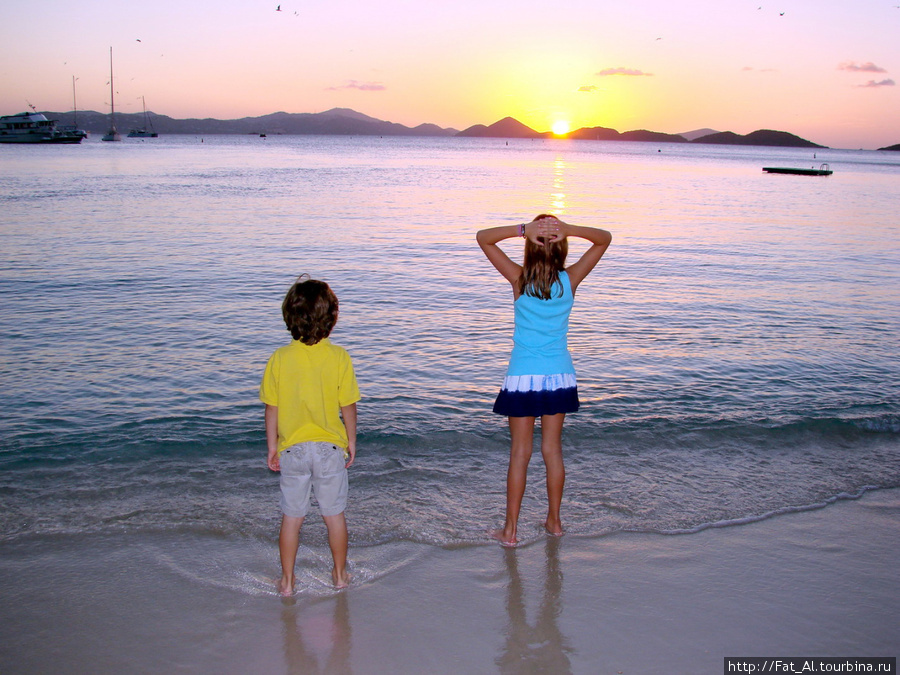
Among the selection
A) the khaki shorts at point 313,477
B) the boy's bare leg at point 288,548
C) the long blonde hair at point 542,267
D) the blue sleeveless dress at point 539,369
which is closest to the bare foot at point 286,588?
the boy's bare leg at point 288,548

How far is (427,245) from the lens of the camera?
64.5 ft

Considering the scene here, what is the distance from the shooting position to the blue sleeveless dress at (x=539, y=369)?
4.15 meters

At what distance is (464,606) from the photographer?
3.76m

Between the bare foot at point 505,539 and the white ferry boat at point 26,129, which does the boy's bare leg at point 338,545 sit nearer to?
the bare foot at point 505,539

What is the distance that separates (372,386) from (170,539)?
3.73m

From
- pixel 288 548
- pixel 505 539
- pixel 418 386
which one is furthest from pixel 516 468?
pixel 418 386

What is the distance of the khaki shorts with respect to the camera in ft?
11.8

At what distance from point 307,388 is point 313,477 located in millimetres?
515

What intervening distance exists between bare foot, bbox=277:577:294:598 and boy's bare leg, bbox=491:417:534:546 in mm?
1402

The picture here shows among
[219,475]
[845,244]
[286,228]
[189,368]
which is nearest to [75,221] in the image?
[286,228]

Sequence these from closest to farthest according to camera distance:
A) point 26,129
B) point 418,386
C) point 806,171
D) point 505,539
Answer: point 505,539 < point 418,386 < point 806,171 < point 26,129

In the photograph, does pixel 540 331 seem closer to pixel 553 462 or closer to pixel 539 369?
pixel 539 369

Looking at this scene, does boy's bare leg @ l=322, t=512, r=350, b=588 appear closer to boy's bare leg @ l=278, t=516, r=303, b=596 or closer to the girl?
boy's bare leg @ l=278, t=516, r=303, b=596

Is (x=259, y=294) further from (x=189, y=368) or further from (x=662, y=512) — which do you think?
(x=662, y=512)
